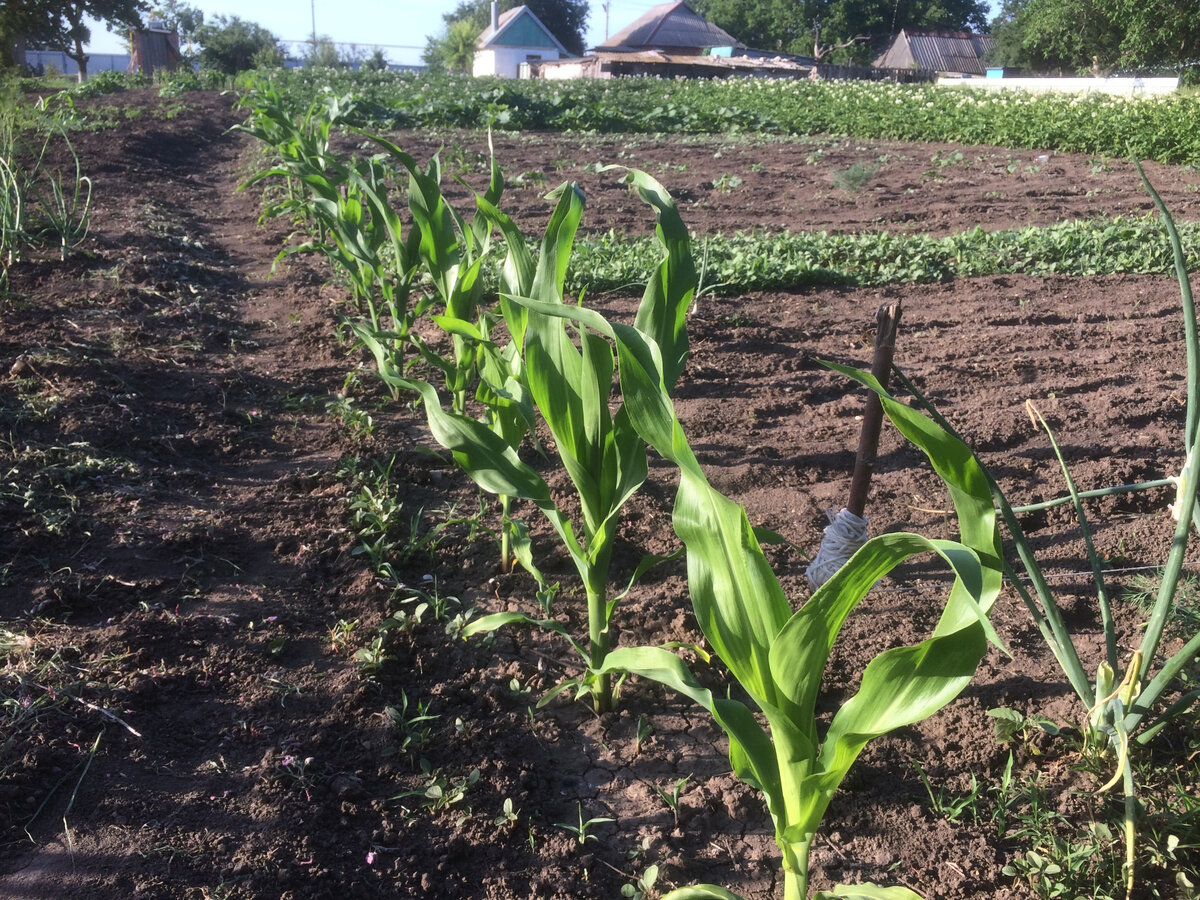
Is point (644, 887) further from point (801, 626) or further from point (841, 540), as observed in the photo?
point (841, 540)

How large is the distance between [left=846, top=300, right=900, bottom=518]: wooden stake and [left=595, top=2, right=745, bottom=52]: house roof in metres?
61.6

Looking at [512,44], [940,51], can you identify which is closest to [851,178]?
[940,51]

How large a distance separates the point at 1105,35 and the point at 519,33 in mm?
38481

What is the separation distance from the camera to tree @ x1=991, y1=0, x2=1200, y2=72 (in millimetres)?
30203

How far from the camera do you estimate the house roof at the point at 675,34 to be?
5741 centimetres

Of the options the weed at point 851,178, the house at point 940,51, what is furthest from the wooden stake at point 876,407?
the house at point 940,51

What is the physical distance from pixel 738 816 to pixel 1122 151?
513 inches

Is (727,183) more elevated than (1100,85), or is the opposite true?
(1100,85)

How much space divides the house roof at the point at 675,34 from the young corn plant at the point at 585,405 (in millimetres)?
61620

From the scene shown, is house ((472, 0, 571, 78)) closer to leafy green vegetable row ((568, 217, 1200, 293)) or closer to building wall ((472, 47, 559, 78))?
building wall ((472, 47, 559, 78))

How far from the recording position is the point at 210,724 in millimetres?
1853

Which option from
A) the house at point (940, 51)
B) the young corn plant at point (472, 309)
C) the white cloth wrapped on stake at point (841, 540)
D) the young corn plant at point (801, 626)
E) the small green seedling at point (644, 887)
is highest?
the house at point (940, 51)

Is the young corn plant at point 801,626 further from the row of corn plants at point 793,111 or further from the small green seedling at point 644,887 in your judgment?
the row of corn plants at point 793,111

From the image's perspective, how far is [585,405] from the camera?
1704mm
